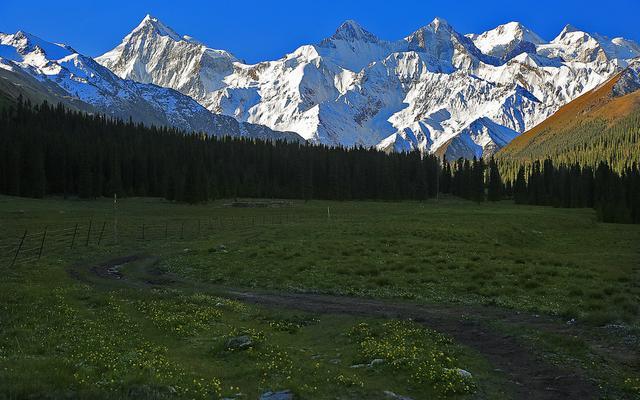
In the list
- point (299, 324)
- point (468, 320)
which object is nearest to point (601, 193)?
point (468, 320)

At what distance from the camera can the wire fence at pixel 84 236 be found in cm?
4397

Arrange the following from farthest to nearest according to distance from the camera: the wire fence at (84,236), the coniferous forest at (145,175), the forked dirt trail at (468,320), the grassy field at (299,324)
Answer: the coniferous forest at (145,175) → the wire fence at (84,236) → the forked dirt trail at (468,320) → the grassy field at (299,324)

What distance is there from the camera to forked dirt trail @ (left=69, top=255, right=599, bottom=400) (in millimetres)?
14414

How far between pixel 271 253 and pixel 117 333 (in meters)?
24.4

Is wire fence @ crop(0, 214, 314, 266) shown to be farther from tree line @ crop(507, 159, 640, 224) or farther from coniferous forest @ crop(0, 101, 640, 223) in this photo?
tree line @ crop(507, 159, 640, 224)

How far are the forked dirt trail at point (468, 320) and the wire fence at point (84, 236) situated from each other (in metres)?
8.95

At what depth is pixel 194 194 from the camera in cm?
14325

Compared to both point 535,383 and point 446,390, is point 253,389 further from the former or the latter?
point 535,383

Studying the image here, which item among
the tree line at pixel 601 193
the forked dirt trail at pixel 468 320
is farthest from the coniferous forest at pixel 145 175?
the forked dirt trail at pixel 468 320

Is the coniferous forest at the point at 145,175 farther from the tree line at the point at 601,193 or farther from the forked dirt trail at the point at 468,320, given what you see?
the forked dirt trail at the point at 468,320

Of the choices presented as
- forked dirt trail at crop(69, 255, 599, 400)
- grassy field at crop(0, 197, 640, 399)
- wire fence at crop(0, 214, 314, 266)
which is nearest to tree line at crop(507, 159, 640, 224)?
grassy field at crop(0, 197, 640, 399)

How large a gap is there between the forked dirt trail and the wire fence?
895cm

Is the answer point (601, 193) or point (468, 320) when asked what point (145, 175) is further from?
point (468, 320)

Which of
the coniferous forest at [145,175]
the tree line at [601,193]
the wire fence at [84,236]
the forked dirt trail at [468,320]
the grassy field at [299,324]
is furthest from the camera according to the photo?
the coniferous forest at [145,175]
